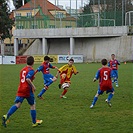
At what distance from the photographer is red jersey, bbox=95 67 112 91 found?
11.8 metres

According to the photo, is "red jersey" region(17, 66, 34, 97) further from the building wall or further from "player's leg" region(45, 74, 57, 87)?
the building wall

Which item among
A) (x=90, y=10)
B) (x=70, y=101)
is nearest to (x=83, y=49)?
(x=90, y=10)

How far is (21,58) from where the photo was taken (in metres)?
51.0

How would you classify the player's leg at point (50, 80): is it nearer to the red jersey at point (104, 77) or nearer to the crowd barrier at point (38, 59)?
the red jersey at point (104, 77)

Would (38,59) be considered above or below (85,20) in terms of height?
below

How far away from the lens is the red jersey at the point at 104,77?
11.8 m

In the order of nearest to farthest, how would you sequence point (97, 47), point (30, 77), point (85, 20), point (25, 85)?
1. point (30, 77)
2. point (25, 85)
3. point (97, 47)
4. point (85, 20)

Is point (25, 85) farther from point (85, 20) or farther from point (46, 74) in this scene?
point (85, 20)

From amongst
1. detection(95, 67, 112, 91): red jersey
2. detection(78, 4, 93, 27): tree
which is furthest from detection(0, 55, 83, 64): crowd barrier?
detection(95, 67, 112, 91): red jersey

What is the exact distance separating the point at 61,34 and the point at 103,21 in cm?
643

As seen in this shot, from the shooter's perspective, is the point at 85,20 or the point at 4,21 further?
the point at 4,21

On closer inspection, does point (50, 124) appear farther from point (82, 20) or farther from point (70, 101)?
point (82, 20)

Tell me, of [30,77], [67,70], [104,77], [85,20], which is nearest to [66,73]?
[67,70]

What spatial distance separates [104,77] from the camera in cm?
1183
